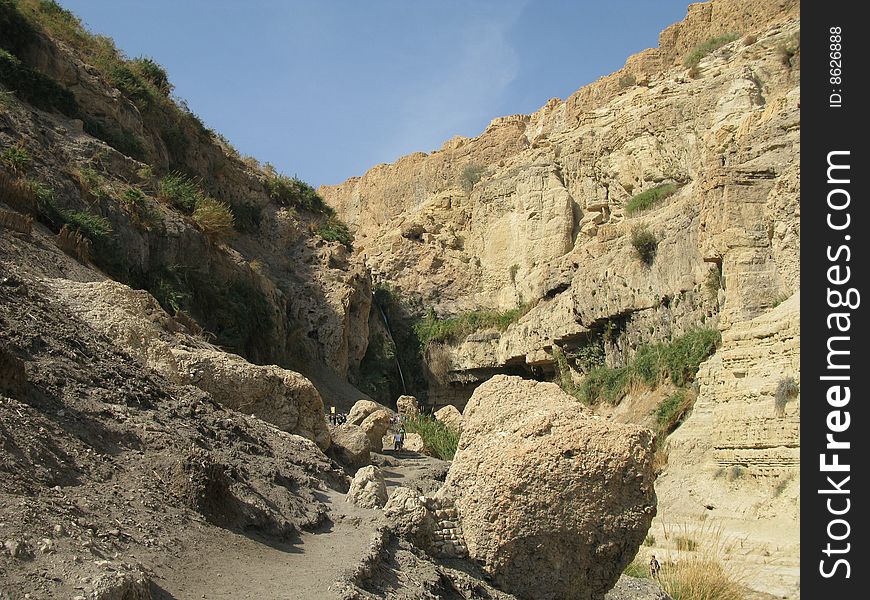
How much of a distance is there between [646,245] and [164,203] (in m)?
13.2

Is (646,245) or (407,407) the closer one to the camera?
(407,407)

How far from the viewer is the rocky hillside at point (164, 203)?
14008mm

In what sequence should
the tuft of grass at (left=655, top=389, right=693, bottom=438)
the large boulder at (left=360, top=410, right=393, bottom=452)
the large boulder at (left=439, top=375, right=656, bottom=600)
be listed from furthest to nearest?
the tuft of grass at (left=655, top=389, right=693, bottom=438) → the large boulder at (left=360, top=410, right=393, bottom=452) → the large boulder at (left=439, top=375, right=656, bottom=600)

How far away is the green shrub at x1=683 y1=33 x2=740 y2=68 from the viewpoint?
3281 centimetres

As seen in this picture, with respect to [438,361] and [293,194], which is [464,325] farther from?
[293,194]

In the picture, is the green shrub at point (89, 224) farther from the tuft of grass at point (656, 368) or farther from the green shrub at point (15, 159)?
the tuft of grass at point (656, 368)

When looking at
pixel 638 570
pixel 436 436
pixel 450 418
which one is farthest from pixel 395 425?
pixel 638 570

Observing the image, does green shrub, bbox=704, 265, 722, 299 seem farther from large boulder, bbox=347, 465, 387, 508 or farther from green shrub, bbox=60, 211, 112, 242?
large boulder, bbox=347, 465, 387, 508

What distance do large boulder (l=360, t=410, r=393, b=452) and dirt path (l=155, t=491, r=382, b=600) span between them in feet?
22.4

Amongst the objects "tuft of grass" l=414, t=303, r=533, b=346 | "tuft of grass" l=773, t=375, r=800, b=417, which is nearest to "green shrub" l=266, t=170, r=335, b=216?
"tuft of grass" l=414, t=303, r=533, b=346

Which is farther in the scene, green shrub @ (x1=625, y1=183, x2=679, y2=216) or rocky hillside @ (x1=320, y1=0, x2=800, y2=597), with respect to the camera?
green shrub @ (x1=625, y1=183, x2=679, y2=216)

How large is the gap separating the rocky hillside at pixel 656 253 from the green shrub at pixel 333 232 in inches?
243

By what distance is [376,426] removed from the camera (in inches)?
488
